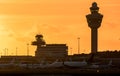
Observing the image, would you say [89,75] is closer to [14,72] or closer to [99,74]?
[99,74]

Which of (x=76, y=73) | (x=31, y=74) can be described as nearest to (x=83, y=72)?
(x=76, y=73)

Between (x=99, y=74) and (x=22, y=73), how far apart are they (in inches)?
777

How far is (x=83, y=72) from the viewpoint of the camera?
589 feet

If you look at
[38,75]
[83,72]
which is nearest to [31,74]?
[38,75]

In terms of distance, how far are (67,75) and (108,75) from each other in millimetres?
10052

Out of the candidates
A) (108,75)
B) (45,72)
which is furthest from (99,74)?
(45,72)

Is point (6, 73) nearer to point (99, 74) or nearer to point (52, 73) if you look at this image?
point (52, 73)

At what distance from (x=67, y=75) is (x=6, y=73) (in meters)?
15.7

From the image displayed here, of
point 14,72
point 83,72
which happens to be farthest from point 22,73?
point 83,72

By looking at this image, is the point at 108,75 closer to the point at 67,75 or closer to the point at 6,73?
the point at 67,75

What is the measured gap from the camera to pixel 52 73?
589ft

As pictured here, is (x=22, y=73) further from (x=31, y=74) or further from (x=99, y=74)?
(x=99, y=74)

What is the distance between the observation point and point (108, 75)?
177 metres

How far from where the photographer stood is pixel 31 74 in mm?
180875
